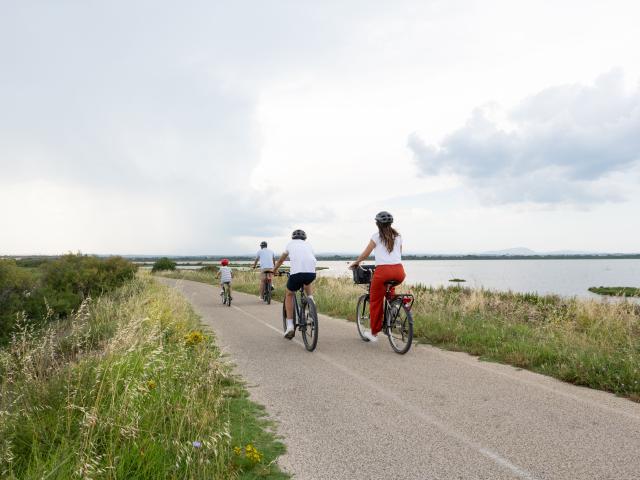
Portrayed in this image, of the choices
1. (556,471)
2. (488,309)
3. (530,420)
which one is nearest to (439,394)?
(530,420)

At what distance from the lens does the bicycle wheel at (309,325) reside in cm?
860

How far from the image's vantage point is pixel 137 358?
5973mm

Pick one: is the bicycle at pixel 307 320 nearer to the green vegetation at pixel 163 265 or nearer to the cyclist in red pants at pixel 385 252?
the cyclist in red pants at pixel 385 252

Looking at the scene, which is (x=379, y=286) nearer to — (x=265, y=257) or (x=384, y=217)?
(x=384, y=217)

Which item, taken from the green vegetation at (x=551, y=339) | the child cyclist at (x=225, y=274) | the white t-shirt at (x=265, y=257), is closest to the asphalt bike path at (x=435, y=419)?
the green vegetation at (x=551, y=339)

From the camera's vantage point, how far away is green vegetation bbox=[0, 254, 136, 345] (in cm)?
1652

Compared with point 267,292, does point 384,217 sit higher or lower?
higher

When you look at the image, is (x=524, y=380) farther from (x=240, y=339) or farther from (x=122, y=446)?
(x=240, y=339)

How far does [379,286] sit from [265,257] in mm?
9979

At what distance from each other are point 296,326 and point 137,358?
437 centimetres

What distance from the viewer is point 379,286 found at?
8.68m

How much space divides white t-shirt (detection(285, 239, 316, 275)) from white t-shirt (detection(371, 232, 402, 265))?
141cm

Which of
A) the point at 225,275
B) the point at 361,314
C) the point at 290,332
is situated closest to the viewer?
the point at 290,332

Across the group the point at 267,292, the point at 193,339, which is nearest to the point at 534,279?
the point at 267,292
